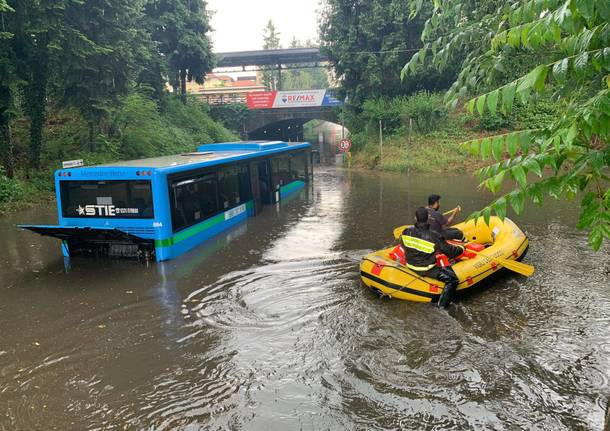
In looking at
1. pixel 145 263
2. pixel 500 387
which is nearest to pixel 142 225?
pixel 145 263

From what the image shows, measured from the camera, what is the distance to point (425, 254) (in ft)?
25.8

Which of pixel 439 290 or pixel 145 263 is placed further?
pixel 145 263

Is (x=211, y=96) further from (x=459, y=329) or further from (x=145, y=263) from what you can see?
(x=459, y=329)

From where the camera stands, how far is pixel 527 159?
8.79 ft

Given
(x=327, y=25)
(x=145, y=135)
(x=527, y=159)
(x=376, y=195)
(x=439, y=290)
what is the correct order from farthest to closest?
(x=327, y=25) → (x=145, y=135) → (x=376, y=195) → (x=439, y=290) → (x=527, y=159)

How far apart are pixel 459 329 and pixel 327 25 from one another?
3070 centimetres

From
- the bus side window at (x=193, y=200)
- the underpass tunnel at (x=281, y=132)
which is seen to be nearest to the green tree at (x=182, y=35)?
the underpass tunnel at (x=281, y=132)

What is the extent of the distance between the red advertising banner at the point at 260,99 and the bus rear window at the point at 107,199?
2959cm

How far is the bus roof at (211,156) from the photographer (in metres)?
10.8

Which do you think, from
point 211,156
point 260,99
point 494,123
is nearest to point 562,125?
point 211,156

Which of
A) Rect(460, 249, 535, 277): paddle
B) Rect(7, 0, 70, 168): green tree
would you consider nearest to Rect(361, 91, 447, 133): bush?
Rect(7, 0, 70, 168): green tree

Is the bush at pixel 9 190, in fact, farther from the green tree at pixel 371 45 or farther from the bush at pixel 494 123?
the bush at pixel 494 123

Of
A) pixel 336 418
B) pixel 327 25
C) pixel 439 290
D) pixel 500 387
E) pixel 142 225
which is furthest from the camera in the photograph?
pixel 327 25

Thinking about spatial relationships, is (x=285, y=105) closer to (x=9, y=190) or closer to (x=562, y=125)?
(x=9, y=190)
